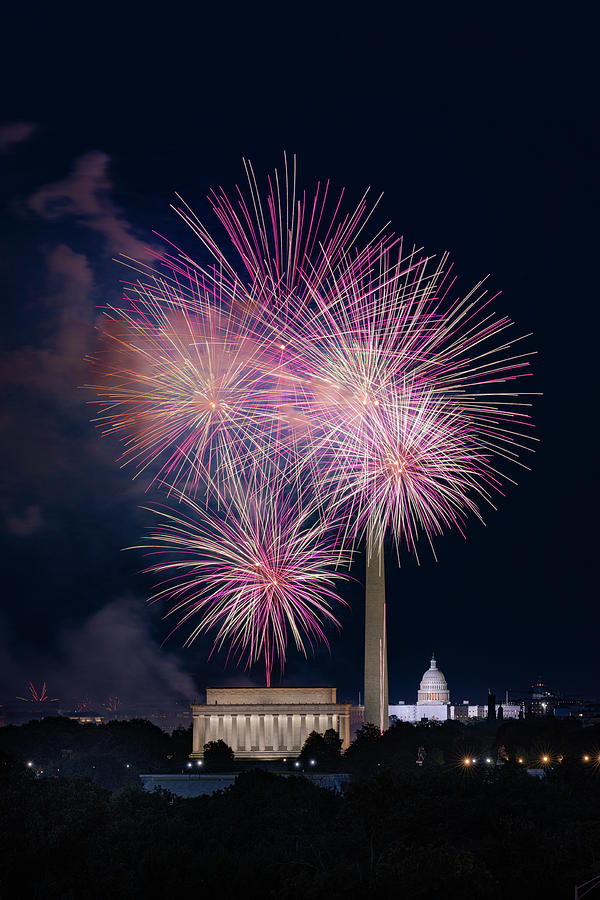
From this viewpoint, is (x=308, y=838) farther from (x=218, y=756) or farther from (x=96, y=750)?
(x=96, y=750)

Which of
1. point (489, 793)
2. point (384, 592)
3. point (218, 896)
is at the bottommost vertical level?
point (218, 896)

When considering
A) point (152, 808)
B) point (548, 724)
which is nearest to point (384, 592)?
point (548, 724)

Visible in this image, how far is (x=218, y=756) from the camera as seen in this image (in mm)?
125750

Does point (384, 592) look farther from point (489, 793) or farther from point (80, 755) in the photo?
point (489, 793)

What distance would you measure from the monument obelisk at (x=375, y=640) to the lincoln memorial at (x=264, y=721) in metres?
19.0

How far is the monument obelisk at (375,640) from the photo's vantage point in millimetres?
128500

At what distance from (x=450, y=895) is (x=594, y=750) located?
77014mm

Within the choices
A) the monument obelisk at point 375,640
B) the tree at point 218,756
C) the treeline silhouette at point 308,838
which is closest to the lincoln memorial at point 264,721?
the tree at point 218,756

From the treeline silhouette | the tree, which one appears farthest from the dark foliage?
the treeline silhouette

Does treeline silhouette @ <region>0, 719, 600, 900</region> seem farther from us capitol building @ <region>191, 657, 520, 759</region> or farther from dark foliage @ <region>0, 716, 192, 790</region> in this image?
us capitol building @ <region>191, 657, 520, 759</region>

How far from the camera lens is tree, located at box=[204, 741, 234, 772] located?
118606 mm

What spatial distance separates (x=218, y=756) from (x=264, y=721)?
77.6 feet

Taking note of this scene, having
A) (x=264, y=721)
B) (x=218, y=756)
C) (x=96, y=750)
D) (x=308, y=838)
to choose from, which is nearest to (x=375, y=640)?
(x=218, y=756)

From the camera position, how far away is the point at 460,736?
13538 cm
